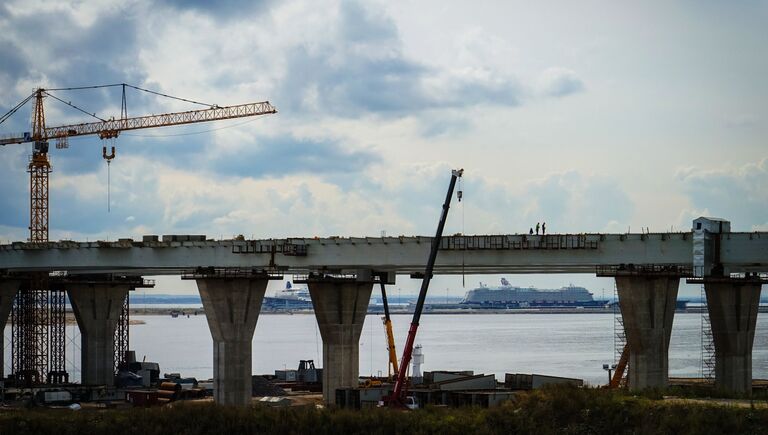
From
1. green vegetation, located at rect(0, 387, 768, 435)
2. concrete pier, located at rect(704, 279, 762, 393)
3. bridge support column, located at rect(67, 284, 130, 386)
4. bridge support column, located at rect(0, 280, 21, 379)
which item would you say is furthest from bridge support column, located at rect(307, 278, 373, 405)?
bridge support column, located at rect(0, 280, 21, 379)

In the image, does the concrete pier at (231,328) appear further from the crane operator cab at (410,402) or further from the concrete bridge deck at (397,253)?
the crane operator cab at (410,402)

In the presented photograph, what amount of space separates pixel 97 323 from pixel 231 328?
107 feet

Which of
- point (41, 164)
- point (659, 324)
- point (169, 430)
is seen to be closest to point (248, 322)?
point (169, 430)

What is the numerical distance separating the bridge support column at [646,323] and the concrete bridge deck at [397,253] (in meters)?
2.51

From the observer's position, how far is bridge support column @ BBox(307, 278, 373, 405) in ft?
291

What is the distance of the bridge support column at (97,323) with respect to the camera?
362 feet

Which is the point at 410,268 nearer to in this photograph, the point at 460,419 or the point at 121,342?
the point at 460,419

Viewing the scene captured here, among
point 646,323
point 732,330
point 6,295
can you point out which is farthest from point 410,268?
point 6,295

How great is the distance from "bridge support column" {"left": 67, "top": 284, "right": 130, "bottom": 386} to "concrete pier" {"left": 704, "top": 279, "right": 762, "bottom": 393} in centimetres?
5784

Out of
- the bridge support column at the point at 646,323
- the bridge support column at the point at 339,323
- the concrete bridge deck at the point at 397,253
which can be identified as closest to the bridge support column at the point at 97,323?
the concrete bridge deck at the point at 397,253

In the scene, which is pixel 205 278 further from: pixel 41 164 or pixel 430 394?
pixel 41 164

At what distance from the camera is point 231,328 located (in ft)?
272

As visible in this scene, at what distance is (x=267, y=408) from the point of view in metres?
68.3

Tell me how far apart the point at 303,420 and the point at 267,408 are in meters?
5.70
